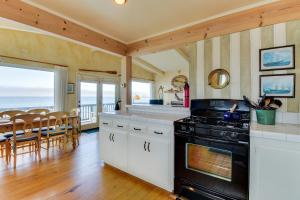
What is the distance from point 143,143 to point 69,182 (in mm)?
1181

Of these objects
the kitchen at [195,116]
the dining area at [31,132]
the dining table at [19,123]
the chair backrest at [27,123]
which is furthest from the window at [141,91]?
the chair backrest at [27,123]

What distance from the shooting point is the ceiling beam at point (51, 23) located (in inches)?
79.3

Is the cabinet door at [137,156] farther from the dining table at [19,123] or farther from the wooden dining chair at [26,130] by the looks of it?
the dining table at [19,123]

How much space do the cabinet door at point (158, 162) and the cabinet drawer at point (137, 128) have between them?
0.19 meters

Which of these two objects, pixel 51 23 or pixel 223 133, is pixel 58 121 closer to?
pixel 51 23

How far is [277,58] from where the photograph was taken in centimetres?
195

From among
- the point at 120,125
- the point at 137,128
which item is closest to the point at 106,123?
the point at 120,125

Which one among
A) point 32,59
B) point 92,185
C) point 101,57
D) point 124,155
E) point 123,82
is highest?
point 101,57

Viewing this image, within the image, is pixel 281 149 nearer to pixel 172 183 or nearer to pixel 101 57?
pixel 172 183

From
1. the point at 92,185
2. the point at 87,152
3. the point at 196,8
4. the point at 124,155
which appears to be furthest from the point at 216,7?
the point at 87,152

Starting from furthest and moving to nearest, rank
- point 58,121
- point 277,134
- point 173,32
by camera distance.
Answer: point 58,121
point 173,32
point 277,134

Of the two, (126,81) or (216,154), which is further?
(126,81)

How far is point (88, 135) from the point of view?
5.12m

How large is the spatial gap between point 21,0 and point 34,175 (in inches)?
95.7
